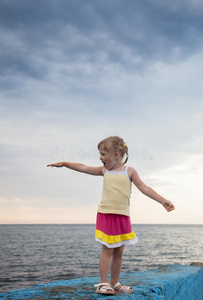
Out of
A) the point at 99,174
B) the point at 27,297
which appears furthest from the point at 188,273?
the point at 27,297

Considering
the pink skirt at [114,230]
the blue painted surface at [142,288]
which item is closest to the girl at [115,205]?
the pink skirt at [114,230]

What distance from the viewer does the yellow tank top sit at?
3.10 metres

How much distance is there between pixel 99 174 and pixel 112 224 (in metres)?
0.62

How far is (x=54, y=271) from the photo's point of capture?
2109 cm

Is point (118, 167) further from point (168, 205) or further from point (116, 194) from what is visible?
point (168, 205)

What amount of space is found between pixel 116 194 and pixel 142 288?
3.45ft

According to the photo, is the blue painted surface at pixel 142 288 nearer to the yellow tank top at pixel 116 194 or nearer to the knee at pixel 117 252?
the knee at pixel 117 252

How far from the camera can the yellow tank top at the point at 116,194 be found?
10.2 ft

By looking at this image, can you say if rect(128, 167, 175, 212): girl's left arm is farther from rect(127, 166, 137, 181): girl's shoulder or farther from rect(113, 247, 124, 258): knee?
rect(113, 247, 124, 258): knee

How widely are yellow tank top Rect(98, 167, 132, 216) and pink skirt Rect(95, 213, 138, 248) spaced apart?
70mm

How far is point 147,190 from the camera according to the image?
3.19 metres

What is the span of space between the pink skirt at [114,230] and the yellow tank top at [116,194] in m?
0.07

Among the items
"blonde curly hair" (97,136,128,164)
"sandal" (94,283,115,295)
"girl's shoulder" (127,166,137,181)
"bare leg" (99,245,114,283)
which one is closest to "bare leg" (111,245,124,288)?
"bare leg" (99,245,114,283)

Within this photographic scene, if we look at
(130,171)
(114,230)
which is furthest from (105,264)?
(130,171)
